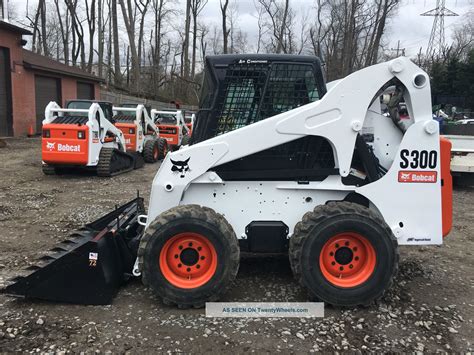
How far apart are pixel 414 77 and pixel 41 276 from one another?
3.77 meters

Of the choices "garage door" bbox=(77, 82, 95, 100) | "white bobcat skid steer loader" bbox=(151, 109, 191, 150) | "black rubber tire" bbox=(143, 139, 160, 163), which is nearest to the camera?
"black rubber tire" bbox=(143, 139, 160, 163)

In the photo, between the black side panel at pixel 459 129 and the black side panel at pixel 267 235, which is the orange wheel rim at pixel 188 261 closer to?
the black side panel at pixel 267 235

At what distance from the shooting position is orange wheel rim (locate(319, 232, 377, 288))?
13.0 ft

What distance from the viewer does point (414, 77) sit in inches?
159

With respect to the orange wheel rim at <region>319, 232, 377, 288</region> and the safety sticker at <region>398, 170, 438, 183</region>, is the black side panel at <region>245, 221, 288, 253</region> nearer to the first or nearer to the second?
the orange wheel rim at <region>319, 232, 377, 288</region>

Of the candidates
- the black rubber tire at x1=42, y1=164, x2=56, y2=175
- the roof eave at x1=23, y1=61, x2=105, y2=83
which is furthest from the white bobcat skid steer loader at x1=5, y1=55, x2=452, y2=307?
the roof eave at x1=23, y1=61, x2=105, y2=83

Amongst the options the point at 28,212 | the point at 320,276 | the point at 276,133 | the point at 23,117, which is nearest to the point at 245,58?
the point at 276,133

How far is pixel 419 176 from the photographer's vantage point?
408 centimetres

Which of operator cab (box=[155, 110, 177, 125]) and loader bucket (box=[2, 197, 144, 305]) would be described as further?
operator cab (box=[155, 110, 177, 125])

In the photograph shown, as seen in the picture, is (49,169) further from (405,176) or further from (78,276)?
(405,176)

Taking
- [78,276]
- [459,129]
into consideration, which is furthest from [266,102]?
[459,129]

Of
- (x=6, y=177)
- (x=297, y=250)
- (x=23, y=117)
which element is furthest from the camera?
(x=23, y=117)

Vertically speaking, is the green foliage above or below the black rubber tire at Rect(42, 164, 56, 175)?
above

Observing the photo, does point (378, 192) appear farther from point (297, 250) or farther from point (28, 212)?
point (28, 212)
